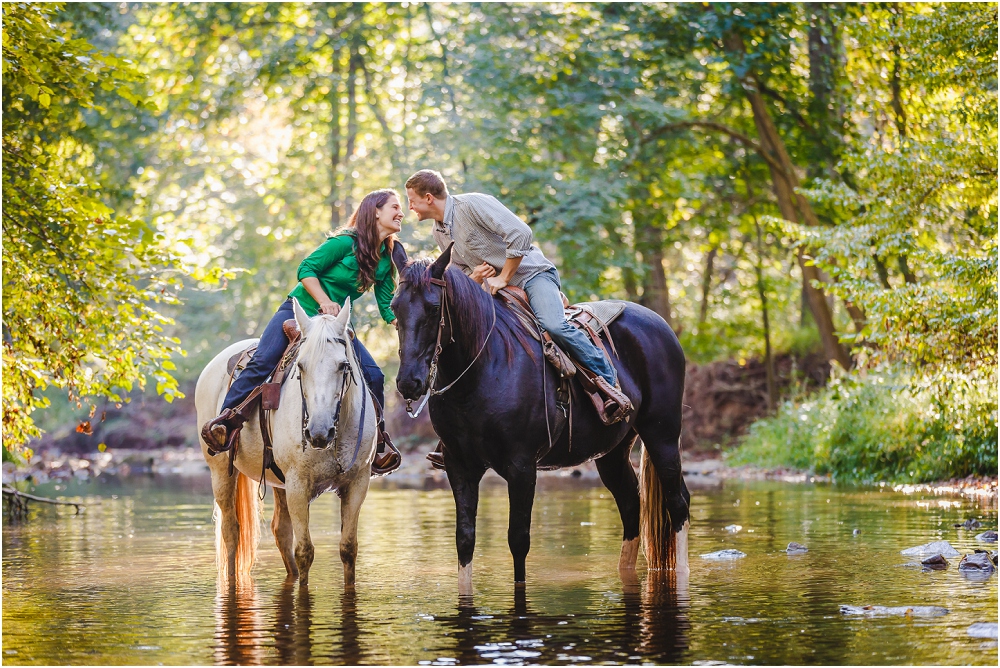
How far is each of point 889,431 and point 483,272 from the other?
10638 millimetres

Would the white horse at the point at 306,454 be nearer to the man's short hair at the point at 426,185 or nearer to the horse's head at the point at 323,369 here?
the horse's head at the point at 323,369

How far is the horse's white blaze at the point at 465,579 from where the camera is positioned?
281 inches

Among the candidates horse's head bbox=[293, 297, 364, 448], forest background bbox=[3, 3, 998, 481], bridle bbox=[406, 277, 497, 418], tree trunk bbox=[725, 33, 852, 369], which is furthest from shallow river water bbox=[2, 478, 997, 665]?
tree trunk bbox=[725, 33, 852, 369]

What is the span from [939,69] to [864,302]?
3.37m

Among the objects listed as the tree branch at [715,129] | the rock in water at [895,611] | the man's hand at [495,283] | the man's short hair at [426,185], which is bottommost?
the rock in water at [895,611]

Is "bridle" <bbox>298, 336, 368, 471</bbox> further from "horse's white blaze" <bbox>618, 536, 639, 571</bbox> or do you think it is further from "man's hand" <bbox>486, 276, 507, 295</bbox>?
"horse's white blaze" <bbox>618, 536, 639, 571</bbox>

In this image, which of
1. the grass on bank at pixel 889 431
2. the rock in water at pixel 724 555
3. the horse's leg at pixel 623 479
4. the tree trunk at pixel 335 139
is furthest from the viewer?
the tree trunk at pixel 335 139

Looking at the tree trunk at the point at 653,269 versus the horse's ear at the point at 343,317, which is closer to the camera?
the horse's ear at the point at 343,317

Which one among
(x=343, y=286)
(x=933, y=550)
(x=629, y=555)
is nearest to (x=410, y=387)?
(x=343, y=286)

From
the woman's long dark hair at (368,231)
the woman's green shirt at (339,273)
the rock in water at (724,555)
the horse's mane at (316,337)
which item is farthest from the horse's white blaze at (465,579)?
the rock in water at (724,555)

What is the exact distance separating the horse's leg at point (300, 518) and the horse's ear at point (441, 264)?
185 cm

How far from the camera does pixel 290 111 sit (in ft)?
92.7

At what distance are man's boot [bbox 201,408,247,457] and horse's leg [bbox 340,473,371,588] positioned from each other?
87 cm

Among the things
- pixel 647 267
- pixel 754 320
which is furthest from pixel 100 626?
pixel 754 320
